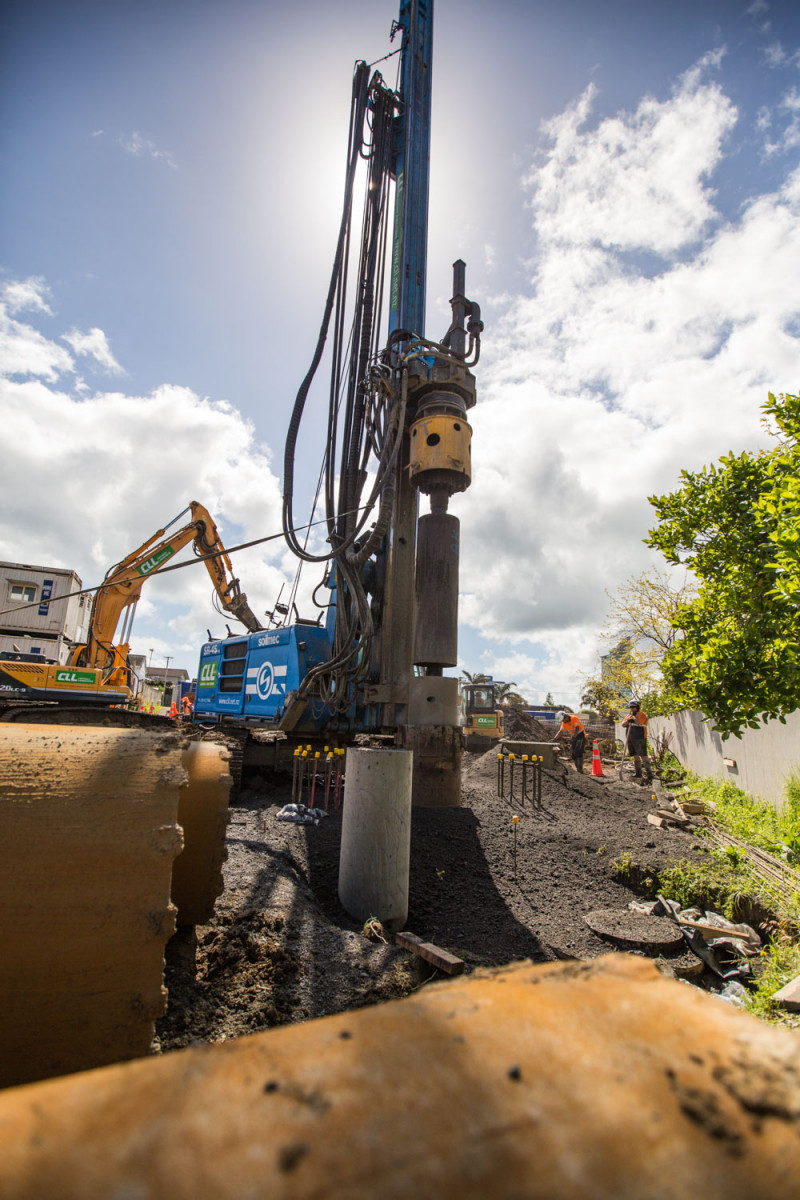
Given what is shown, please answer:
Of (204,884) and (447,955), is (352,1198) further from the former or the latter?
(447,955)

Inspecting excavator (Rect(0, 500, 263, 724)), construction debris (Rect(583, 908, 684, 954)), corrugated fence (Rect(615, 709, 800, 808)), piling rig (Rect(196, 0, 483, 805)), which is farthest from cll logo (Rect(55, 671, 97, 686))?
corrugated fence (Rect(615, 709, 800, 808))

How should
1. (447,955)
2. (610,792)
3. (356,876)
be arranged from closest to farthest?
1. (447,955)
2. (356,876)
3. (610,792)

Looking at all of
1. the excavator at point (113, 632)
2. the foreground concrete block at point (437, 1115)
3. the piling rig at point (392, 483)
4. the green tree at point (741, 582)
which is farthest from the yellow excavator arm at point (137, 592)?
the foreground concrete block at point (437, 1115)

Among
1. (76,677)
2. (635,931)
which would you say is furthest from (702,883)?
(76,677)

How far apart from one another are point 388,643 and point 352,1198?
26.9 feet

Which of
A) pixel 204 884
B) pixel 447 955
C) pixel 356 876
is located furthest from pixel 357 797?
pixel 204 884

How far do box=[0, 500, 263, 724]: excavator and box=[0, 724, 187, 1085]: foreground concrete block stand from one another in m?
5.78

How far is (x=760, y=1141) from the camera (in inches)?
22.9

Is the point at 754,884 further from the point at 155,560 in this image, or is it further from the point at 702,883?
the point at 155,560

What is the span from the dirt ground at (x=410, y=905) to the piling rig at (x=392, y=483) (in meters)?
1.31

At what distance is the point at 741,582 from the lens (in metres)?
5.89

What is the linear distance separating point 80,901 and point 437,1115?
1.47m

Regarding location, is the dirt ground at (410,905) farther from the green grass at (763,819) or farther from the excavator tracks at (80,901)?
the green grass at (763,819)

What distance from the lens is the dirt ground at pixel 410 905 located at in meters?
2.83
